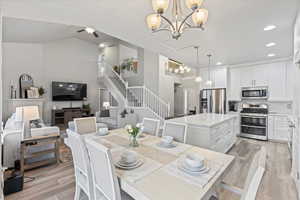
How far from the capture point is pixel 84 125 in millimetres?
2686

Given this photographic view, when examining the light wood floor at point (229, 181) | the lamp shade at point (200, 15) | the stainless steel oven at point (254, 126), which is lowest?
the light wood floor at point (229, 181)

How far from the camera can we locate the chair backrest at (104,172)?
108 centimetres

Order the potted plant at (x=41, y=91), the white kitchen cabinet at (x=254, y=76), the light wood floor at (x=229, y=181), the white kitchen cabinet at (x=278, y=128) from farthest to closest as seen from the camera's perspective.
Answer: the potted plant at (x=41, y=91), the white kitchen cabinet at (x=254, y=76), the white kitchen cabinet at (x=278, y=128), the light wood floor at (x=229, y=181)

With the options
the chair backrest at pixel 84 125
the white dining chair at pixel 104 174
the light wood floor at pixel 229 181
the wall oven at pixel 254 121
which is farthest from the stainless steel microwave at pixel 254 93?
the white dining chair at pixel 104 174

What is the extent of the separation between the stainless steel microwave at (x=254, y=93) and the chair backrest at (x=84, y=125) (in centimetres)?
489

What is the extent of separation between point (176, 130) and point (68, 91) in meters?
6.13

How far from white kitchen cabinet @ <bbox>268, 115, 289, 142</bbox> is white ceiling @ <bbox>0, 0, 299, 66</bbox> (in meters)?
2.12

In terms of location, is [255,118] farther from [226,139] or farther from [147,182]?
[147,182]

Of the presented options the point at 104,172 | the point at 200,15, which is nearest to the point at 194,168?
the point at 104,172

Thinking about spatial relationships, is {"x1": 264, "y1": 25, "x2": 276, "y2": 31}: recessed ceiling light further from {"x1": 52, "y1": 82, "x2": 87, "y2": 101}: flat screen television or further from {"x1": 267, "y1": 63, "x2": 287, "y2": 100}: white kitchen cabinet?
{"x1": 52, "y1": 82, "x2": 87, "y2": 101}: flat screen television

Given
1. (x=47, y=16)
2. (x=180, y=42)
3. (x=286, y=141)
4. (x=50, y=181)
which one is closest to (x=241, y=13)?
(x=180, y=42)

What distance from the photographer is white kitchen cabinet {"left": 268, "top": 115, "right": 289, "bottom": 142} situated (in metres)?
4.25

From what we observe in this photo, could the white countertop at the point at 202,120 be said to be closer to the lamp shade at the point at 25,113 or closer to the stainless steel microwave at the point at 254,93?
the stainless steel microwave at the point at 254,93

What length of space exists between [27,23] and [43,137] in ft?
10.4
